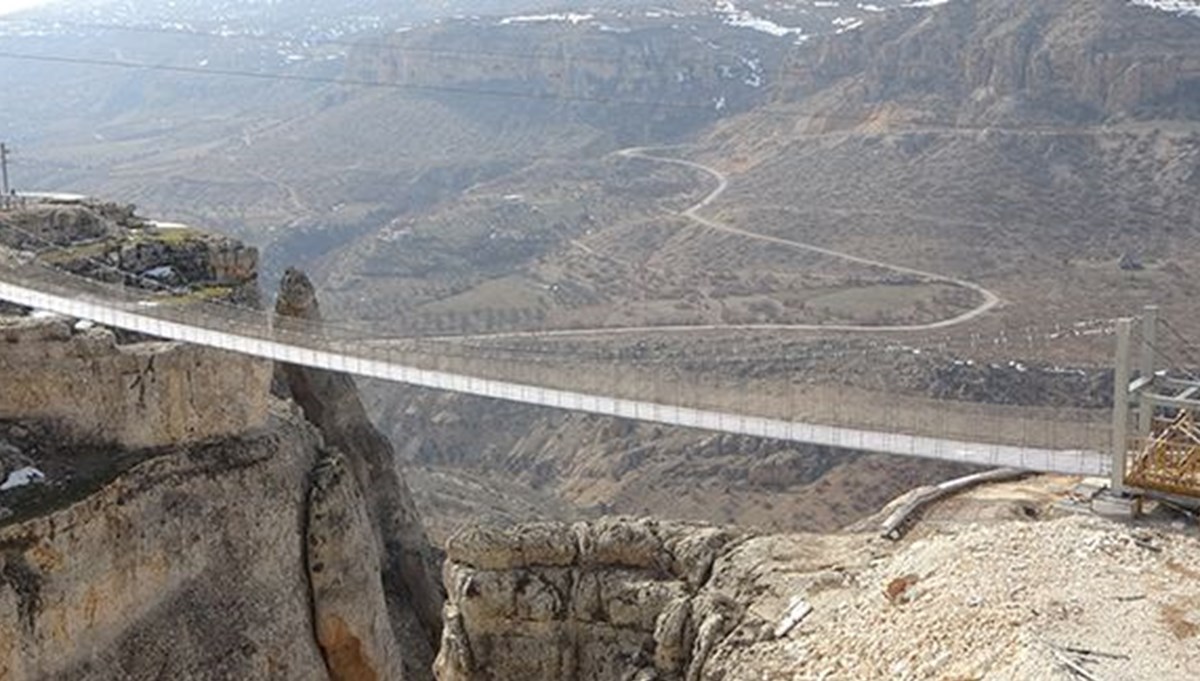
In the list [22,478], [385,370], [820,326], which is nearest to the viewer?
[22,478]

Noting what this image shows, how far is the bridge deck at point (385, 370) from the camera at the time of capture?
86.1 ft

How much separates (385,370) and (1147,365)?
17.7 meters

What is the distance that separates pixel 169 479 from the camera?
101 ft

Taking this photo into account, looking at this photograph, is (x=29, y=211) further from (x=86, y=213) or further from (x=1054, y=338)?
(x=1054, y=338)

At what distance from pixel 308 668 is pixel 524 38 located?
154m

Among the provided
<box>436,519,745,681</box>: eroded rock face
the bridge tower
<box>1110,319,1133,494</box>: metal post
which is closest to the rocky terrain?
<box>436,519,745,681</box>: eroded rock face

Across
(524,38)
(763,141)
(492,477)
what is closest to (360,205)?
(763,141)

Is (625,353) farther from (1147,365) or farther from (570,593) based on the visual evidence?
(570,593)

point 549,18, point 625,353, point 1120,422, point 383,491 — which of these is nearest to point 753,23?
point 549,18

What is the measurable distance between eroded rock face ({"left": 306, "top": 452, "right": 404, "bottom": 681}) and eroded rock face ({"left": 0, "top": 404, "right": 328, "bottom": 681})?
0.28m

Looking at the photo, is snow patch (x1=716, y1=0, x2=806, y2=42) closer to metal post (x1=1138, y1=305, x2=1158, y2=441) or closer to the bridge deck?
the bridge deck

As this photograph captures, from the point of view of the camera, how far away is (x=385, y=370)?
3397 centimetres

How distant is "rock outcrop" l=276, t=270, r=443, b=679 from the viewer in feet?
126

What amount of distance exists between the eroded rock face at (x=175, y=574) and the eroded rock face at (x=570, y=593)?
384 inches
